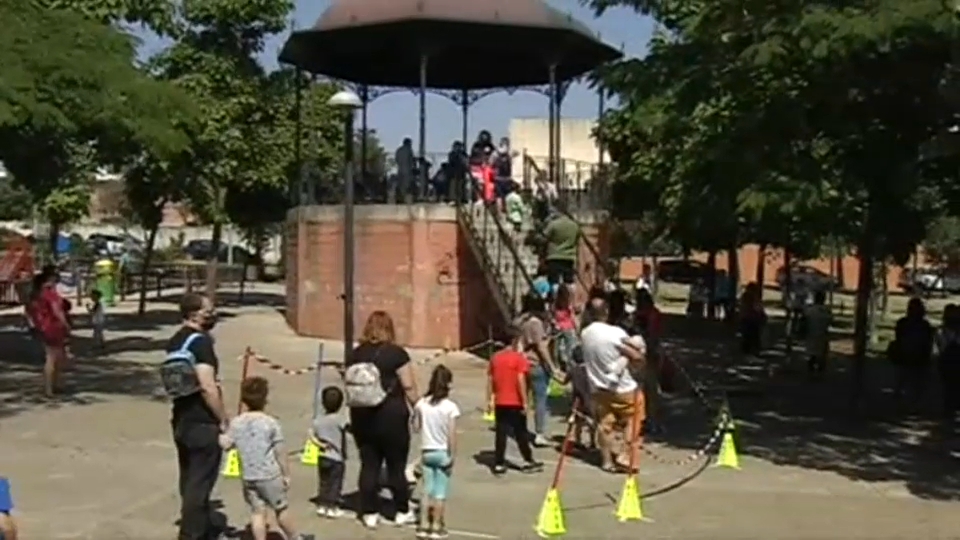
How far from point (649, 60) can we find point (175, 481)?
306 inches

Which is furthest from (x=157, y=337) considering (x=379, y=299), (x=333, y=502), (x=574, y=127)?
(x=574, y=127)

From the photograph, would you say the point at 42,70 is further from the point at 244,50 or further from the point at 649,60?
the point at 244,50

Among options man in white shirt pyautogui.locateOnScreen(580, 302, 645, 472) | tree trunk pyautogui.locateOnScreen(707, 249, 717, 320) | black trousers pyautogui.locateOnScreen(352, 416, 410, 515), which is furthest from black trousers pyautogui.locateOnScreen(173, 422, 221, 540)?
tree trunk pyautogui.locateOnScreen(707, 249, 717, 320)

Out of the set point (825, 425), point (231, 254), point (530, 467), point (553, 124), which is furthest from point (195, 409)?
point (231, 254)

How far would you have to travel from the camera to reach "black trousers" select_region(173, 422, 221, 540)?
35.2 ft

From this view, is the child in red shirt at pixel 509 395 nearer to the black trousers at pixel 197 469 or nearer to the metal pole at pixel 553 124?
the black trousers at pixel 197 469

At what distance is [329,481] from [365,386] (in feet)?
3.88

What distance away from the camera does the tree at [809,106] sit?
1504 cm

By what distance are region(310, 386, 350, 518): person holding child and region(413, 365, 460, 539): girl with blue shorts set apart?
31.3 inches

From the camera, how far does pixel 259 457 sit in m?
10.5

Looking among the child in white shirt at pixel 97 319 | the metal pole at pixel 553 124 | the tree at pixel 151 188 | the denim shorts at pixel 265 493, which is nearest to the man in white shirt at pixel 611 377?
the denim shorts at pixel 265 493

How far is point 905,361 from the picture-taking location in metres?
21.0

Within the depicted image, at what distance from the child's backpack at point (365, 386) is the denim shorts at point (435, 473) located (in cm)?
57

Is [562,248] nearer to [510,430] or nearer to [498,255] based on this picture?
[498,255]
